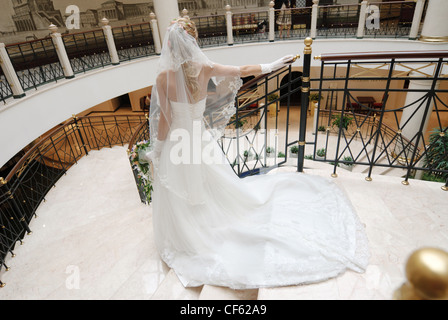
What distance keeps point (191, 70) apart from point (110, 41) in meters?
7.30

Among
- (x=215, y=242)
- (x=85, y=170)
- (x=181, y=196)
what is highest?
(x=181, y=196)

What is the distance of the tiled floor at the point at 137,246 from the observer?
1.98 meters

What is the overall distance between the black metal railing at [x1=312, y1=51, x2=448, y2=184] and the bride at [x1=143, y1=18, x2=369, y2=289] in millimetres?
651

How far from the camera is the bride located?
81.1 inches

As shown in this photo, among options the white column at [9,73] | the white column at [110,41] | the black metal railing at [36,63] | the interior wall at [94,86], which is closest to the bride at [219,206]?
the interior wall at [94,86]

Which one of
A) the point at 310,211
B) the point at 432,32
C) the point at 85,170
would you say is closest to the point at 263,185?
the point at 310,211

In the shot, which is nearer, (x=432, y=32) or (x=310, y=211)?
(x=310, y=211)

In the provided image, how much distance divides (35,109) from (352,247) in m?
6.76

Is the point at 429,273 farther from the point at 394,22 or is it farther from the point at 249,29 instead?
the point at 394,22

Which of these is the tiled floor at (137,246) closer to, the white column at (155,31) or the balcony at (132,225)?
the balcony at (132,225)

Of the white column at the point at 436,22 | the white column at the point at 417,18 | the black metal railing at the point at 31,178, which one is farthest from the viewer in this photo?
the white column at the point at 417,18

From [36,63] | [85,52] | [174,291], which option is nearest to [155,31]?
[85,52]
